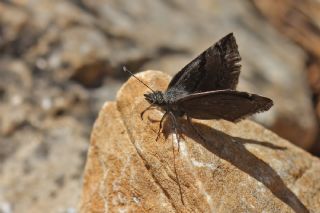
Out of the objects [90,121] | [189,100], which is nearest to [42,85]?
[90,121]

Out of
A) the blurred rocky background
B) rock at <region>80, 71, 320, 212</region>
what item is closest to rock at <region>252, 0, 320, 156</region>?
the blurred rocky background

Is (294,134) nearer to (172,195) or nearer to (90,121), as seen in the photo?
(90,121)

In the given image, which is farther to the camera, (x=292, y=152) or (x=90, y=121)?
(x=90, y=121)

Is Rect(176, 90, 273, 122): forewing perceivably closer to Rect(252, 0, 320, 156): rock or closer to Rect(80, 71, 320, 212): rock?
Rect(80, 71, 320, 212): rock

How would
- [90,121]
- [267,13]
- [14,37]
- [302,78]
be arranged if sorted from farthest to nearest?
[267,13]
[302,78]
[14,37]
[90,121]

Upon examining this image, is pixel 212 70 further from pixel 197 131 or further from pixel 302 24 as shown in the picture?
pixel 302 24

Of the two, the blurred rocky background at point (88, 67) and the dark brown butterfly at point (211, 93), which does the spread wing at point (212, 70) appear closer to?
the dark brown butterfly at point (211, 93)
